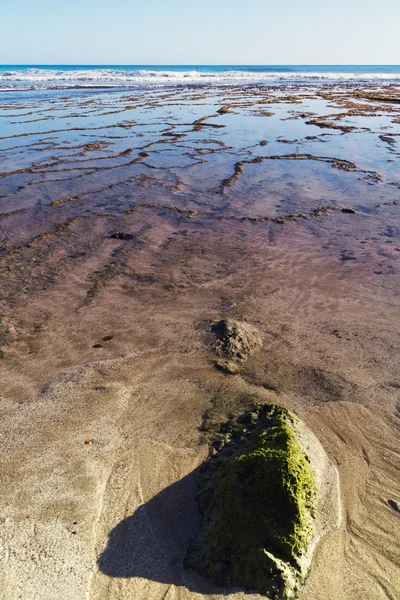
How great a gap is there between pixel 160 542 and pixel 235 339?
97.7 inches

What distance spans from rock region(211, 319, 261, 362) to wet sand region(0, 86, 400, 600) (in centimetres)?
15

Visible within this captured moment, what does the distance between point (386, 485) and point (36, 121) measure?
2265cm

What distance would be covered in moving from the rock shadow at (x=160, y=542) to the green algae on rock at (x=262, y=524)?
0.25 ft

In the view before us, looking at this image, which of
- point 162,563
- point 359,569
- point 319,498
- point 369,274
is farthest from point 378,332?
point 162,563

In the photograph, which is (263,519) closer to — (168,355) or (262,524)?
(262,524)

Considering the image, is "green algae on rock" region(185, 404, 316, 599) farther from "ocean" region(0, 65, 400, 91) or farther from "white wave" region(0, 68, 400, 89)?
"white wave" region(0, 68, 400, 89)

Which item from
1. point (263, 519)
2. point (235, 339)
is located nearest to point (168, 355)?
point (235, 339)

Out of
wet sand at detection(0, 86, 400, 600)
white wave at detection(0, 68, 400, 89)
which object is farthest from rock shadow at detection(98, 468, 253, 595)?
white wave at detection(0, 68, 400, 89)

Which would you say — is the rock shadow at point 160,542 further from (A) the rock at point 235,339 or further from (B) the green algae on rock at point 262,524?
(A) the rock at point 235,339

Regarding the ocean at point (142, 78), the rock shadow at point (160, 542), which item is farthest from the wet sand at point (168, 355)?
the ocean at point (142, 78)

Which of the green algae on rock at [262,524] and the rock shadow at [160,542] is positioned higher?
the green algae on rock at [262,524]

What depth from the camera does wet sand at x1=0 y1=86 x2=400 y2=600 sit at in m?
2.65

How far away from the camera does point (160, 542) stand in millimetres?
2682

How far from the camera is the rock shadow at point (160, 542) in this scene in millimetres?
2475
